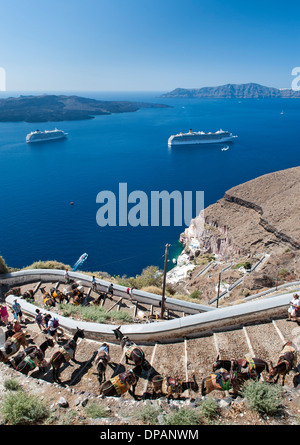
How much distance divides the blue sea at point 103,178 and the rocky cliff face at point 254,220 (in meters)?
5.37

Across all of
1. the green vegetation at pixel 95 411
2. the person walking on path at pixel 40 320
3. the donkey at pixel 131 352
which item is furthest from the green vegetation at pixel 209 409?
the person walking on path at pixel 40 320

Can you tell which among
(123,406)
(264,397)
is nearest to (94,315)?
(123,406)

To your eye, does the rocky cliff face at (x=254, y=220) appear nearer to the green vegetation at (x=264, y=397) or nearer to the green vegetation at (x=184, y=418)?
the green vegetation at (x=264, y=397)

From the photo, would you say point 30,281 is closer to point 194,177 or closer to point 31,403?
point 31,403

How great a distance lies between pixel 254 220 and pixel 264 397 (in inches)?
1567

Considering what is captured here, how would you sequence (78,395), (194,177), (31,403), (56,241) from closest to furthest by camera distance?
(31,403) < (78,395) < (56,241) < (194,177)

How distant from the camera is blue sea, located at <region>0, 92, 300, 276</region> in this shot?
4138 cm

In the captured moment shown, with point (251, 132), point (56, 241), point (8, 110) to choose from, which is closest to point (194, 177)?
point (56, 241)

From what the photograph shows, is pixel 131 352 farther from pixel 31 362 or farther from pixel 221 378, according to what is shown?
pixel 31 362

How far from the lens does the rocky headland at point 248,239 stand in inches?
1027

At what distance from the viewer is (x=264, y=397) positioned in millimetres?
5238

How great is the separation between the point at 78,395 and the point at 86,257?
1314 inches

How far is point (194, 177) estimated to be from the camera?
7119 centimetres

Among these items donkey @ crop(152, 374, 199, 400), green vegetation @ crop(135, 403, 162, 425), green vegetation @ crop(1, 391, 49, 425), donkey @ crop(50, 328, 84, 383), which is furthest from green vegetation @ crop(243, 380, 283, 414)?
donkey @ crop(50, 328, 84, 383)
